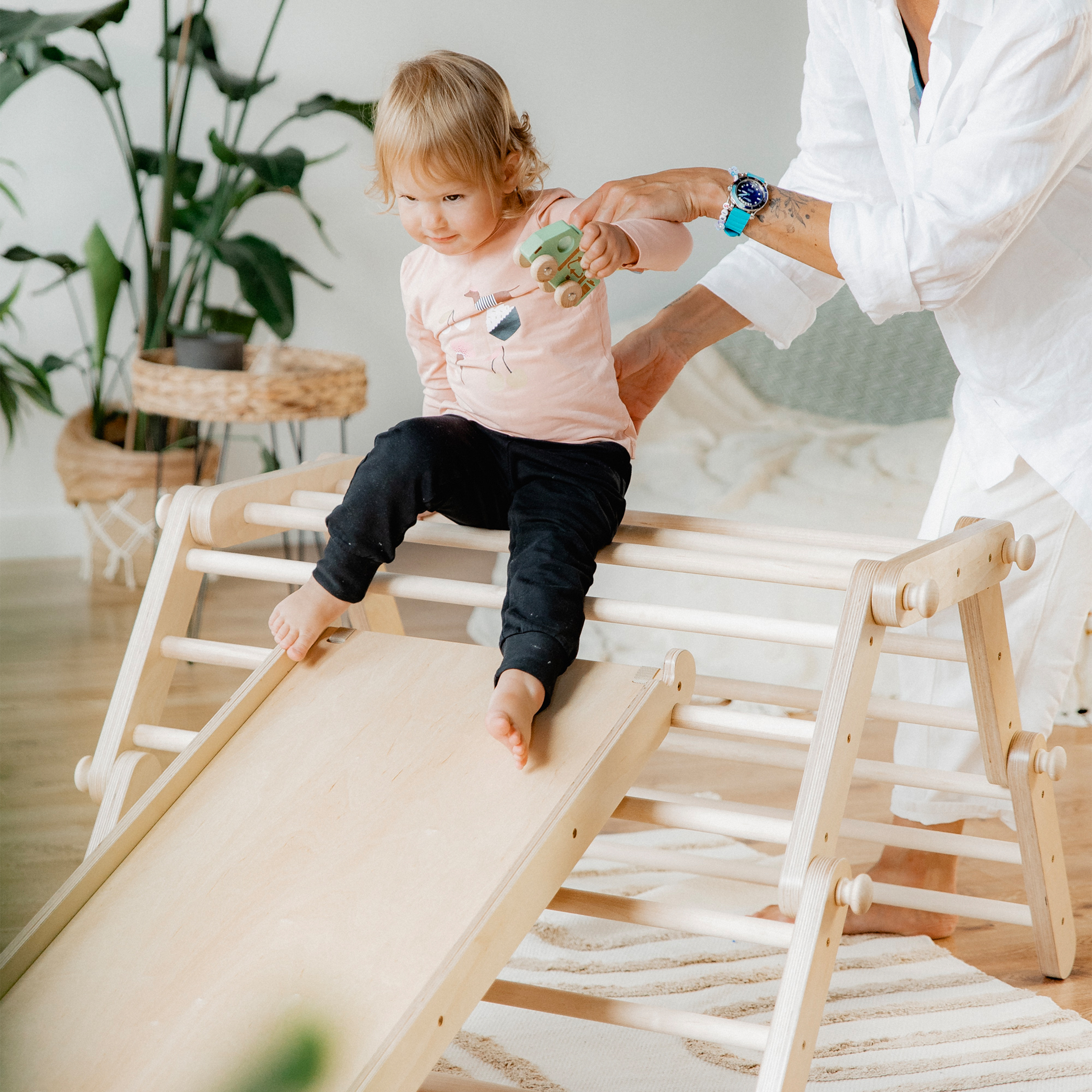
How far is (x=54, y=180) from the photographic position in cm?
275

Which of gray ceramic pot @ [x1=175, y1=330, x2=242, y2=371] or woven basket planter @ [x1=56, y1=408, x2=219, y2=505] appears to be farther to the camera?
woven basket planter @ [x1=56, y1=408, x2=219, y2=505]

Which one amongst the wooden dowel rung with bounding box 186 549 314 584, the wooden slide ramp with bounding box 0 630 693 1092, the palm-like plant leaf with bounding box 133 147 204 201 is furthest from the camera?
the palm-like plant leaf with bounding box 133 147 204 201

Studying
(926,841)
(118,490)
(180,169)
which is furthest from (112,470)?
(926,841)

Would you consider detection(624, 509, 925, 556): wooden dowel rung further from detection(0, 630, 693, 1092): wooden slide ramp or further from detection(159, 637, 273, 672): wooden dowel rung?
detection(159, 637, 273, 672): wooden dowel rung

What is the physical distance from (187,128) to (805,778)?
2.52 meters

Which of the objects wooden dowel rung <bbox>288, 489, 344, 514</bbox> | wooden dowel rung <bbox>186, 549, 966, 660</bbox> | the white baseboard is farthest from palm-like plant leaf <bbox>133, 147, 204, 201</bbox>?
wooden dowel rung <bbox>186, 549, 966, 660</bbox>

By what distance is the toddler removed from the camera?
1031 mm

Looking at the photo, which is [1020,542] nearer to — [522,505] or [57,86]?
[522,505]

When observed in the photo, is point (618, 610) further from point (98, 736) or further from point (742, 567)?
point (98, 736)

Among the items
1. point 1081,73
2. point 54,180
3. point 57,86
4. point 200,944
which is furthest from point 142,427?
point 1081,73

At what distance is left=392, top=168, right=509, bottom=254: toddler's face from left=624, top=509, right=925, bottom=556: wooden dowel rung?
0.31 meters

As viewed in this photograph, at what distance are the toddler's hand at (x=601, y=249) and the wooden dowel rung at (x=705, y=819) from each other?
43 centimetres

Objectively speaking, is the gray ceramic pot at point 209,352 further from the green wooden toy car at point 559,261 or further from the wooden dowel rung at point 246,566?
the green wooden toy car at point 559,261

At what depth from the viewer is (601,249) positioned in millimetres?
967
